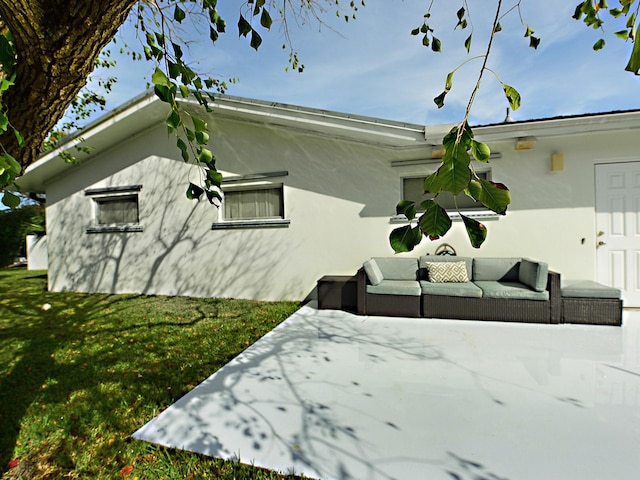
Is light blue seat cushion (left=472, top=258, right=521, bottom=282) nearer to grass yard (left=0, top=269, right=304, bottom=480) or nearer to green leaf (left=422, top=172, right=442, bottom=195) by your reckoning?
grass yard (left=0, top=269, right=304, bottom=480)

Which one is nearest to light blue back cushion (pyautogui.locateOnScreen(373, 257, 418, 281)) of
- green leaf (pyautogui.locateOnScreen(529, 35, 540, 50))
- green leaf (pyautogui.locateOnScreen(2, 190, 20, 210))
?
green leaf (pyautogui.locateOnScreen(529, 35, 540, 50))

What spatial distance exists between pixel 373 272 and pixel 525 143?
3331 millimetres

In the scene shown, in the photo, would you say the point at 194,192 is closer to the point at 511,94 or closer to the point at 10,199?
the point at 10,199

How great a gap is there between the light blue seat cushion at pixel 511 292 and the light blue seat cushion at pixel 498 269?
1.40 feet

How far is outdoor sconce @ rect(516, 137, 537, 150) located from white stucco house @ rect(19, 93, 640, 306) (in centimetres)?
2

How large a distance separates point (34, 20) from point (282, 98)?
5.40m

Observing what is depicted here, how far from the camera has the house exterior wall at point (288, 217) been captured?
5.22 m

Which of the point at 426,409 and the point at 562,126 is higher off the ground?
the point at 562,126

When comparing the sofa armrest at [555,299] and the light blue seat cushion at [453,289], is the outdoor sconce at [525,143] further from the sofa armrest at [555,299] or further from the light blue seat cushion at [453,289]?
the light blue seat cushion at [453,289]

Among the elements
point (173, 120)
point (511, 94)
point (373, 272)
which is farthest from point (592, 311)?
point (173, 120)

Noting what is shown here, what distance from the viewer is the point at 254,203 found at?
263 inches

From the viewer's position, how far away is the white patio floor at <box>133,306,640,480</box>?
1.85 meters

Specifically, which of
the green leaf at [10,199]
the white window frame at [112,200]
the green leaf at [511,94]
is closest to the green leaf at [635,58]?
the green leaf at [511,94]

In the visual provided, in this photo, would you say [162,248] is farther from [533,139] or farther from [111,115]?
[533,139]
